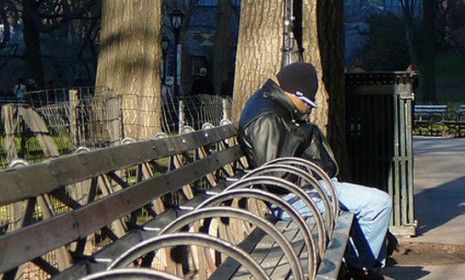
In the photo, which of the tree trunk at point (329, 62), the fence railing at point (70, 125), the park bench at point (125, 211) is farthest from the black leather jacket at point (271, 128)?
the tree trunk at point (329, 62)

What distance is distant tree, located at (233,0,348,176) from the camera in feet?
→ 38.4

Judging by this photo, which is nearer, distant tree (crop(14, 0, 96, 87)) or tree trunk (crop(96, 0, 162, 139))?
tree trunk (crop(96, 0, 162, 139))

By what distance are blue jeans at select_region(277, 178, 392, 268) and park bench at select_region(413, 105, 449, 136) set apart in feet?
104

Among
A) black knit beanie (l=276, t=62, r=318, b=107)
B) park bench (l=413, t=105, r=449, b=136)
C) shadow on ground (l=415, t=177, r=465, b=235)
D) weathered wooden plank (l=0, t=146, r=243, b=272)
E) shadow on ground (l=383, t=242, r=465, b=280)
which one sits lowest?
park bench (l=413, t=105, r=449, b=136)

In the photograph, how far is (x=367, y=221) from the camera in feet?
28.6

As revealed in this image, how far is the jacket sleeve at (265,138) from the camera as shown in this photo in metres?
8.53

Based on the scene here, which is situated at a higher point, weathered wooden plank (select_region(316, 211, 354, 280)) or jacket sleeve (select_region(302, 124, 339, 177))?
jacket sleeve (select_region(302, 124, 339, 177))

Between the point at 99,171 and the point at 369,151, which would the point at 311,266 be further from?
the point at 369,151

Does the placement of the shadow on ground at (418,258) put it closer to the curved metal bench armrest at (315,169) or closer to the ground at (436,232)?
the ground at (436,232)

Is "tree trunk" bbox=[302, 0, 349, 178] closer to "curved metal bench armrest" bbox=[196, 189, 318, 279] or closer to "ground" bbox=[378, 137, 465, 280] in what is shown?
"ground" bbox=[378, 137, 465, 280]

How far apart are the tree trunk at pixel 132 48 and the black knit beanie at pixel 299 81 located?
41.0 ft

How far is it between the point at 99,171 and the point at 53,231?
113 cm

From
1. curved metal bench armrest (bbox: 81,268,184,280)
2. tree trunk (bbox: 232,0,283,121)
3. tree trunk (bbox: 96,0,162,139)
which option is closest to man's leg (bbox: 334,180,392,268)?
tree trunk (bbox: 232,0,283,121)

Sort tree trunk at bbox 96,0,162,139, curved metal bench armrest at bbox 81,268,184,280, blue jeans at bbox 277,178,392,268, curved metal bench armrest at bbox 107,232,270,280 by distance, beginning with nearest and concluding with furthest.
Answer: curved metal bench armrest at bbox 81,268,184,280 < curved metal bench armrest at bbox 107,232,270,280 < blue jeans at bbox 277,178,392,268 < tree trunk at bbox 96,0,162,139
